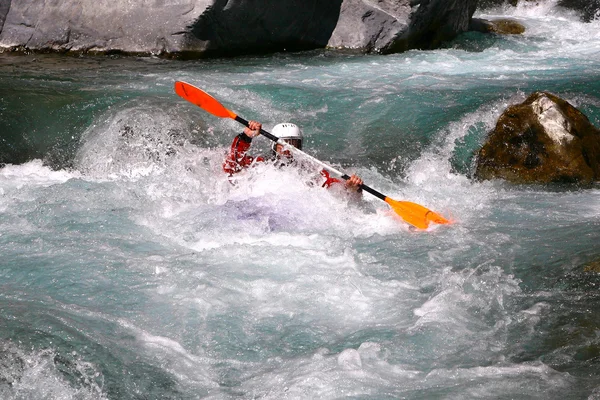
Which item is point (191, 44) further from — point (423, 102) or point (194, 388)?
point (194, 388)

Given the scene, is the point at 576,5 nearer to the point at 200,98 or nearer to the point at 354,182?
the point at 200,98

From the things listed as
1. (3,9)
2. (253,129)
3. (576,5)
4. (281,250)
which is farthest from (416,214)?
(576,5)

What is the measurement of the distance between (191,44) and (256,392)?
7.76m

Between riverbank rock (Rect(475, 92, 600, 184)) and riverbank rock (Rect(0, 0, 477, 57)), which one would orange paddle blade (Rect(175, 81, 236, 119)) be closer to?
riverbank rock (Rect(475, 92, 600, 184))

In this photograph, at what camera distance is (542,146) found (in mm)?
7062

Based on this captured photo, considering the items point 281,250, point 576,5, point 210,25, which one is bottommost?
point 281,250

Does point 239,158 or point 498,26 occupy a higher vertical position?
point 498,26

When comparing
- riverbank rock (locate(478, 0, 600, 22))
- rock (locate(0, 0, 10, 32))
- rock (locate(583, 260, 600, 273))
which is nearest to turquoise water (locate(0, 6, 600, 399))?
rock (locate(583, 260, 600, 273))

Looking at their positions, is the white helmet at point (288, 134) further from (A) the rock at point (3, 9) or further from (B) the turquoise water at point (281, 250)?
(A) the rock at point (3, 9)

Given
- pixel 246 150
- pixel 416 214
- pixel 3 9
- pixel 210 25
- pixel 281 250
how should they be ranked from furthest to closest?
pixel 3 9, pixel 210 25, pixel 246 150, pixel 416 214, pixel 281 250

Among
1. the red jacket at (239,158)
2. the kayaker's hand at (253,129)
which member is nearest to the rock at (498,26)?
the red jacket at (239,158)

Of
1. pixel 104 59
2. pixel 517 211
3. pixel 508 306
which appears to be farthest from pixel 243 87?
pixel 508 306

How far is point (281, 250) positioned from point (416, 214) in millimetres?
1214

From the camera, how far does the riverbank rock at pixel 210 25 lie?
1066 centimetres
